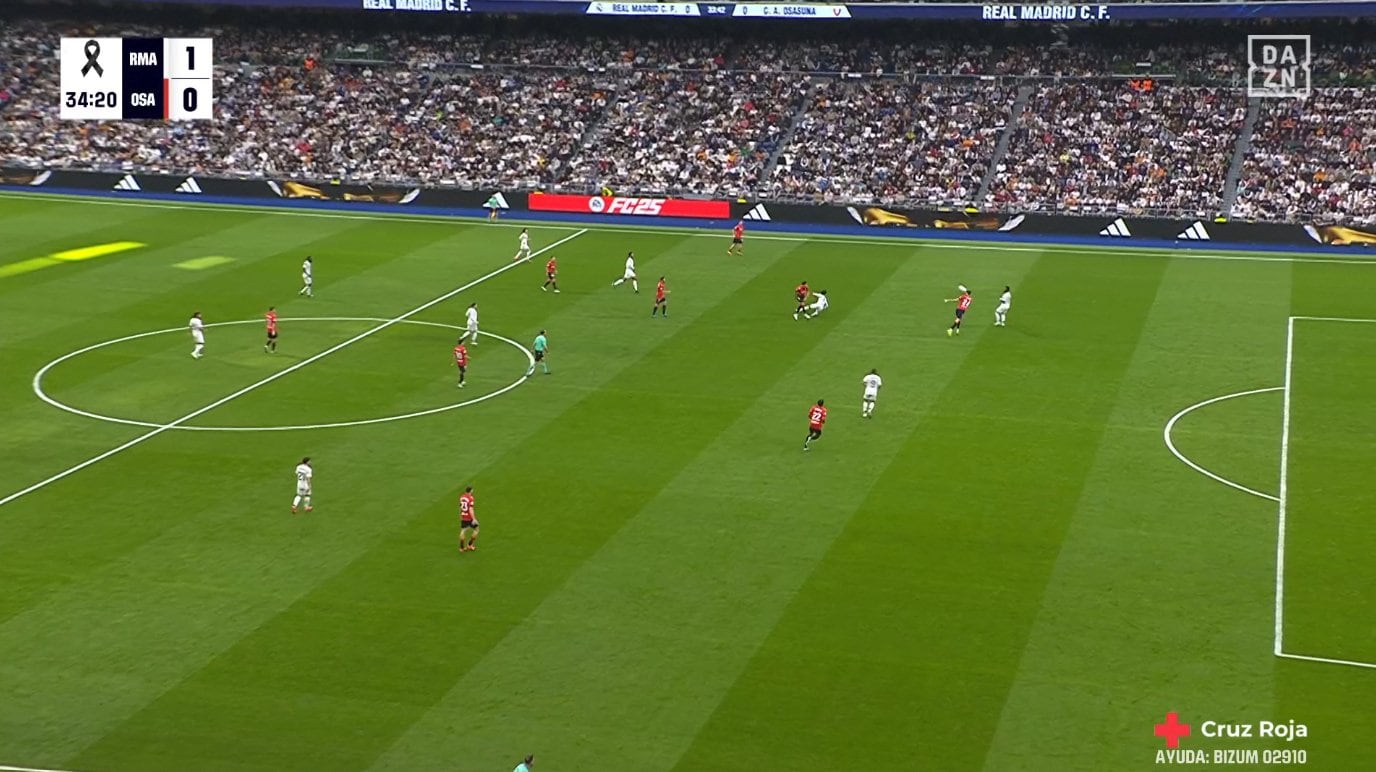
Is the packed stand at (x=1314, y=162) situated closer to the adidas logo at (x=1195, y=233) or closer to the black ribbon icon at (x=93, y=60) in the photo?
the adidas logo at (x=1195, y=233)

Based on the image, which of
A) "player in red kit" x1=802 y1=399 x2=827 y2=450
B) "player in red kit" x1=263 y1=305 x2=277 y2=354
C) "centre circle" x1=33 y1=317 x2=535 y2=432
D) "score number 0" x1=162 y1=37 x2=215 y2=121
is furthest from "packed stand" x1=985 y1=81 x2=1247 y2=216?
"score number 0" x1=162 y1=37 x2=215 y2=121

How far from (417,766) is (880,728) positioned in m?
7.29

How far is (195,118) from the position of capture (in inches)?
3506

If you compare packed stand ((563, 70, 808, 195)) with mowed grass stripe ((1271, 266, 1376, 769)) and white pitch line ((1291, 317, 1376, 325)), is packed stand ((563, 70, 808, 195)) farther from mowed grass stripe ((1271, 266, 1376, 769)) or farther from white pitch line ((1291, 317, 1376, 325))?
mowed grass stripe ((1271, 266, 1376, 769))

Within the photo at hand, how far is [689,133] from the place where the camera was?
8438 cm

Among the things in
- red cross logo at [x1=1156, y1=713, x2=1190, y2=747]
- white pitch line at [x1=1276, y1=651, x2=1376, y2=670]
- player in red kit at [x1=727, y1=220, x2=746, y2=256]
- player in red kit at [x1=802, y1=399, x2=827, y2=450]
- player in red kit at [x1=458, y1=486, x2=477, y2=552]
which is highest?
player in red kit at [x1=727, y1=220, x2=746, y2=256]

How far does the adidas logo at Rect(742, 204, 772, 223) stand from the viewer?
74188 millimetres

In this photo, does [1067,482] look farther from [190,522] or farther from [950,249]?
[950,249]

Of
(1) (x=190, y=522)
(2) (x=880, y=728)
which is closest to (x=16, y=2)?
(1) (x=190, y=522)

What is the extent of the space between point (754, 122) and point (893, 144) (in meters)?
8.00

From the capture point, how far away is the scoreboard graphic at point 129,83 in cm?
8825

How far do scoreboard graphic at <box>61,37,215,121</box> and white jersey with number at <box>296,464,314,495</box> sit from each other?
6033 cm

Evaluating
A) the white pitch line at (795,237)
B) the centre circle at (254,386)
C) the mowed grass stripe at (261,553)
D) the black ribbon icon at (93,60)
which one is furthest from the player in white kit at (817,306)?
the black ribbon icon at (93,60)

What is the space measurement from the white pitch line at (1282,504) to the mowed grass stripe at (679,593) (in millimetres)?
9018
